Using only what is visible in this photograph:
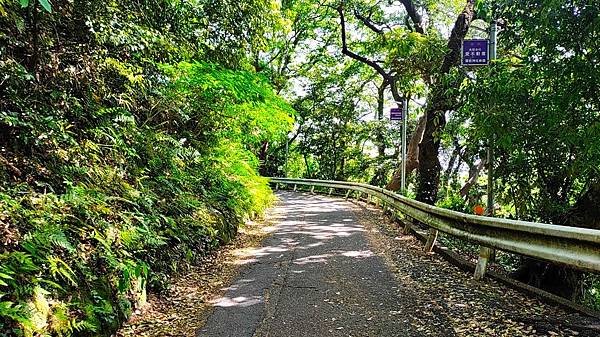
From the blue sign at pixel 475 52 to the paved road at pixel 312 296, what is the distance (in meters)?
3.31

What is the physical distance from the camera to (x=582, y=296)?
5.89 m

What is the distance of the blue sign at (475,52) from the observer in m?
6.77

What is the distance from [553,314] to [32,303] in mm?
4148

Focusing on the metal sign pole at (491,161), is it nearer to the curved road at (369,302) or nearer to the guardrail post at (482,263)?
the curved road at (369,302)

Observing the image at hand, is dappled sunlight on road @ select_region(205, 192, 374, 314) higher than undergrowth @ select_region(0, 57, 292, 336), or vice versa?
undergrowth @ select_region(0, 57, 292, 336)

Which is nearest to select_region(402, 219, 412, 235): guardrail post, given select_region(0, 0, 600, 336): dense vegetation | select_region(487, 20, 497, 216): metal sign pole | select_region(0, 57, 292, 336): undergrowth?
select_region(0, 0, 600, 336): dense vegetation

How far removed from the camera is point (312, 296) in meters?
4.79

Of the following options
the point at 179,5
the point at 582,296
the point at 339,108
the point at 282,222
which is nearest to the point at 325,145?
the point at 339,108

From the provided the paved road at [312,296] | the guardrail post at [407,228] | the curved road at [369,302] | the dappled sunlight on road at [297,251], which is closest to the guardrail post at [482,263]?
the curved road at [369,302]

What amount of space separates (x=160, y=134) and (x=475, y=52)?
5.20 metres

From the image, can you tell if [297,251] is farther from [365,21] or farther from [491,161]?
[365,21]

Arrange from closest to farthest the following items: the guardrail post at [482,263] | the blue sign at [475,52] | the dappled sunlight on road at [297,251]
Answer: the dappled sunlight on road at [297,251], the guardrail post at [482,263], the blue sign at [475,52]

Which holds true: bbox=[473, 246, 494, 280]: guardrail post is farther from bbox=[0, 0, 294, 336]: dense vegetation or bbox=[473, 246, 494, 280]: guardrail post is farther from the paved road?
bbox=[0, 0, 294, 336]: dense vegetation

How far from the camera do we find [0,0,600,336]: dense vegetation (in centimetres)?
379
